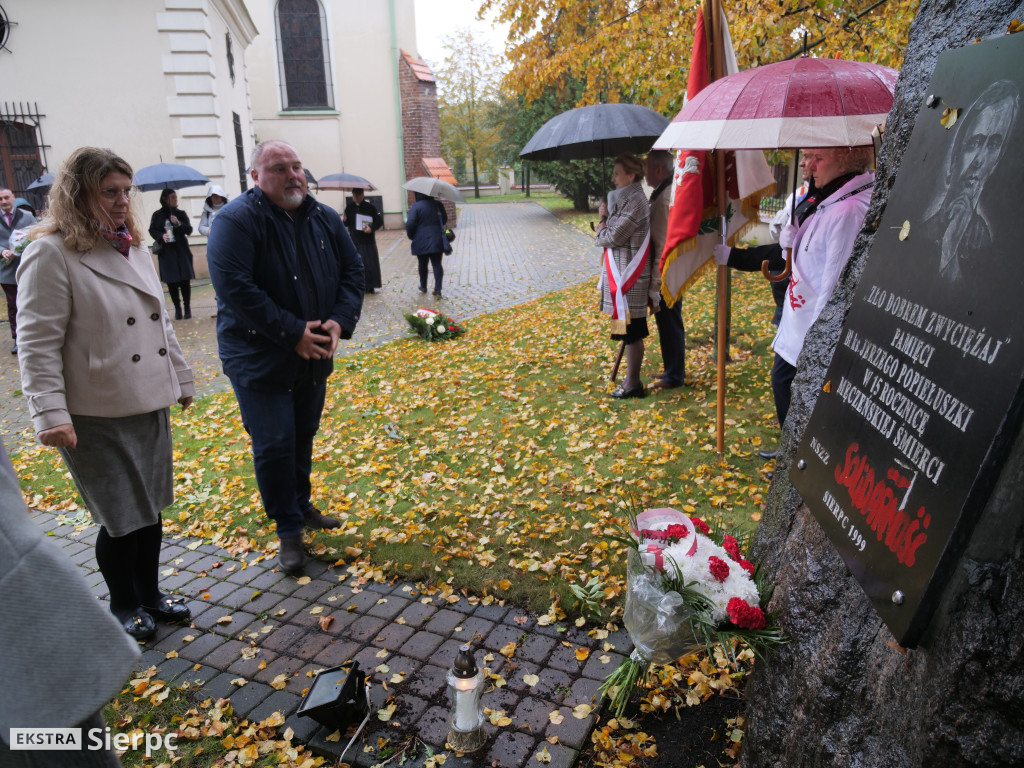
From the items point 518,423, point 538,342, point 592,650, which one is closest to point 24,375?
point 592,650

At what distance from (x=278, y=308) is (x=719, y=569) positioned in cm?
261

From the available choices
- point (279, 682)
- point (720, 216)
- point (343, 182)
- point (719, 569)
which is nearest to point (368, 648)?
point (279, 682)

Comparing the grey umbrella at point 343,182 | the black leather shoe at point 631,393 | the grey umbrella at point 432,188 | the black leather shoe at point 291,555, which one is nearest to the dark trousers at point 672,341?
the black leather shoe at point 631,393

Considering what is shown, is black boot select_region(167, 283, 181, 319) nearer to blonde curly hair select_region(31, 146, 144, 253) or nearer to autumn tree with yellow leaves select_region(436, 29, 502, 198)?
blonde curly hair select_region(31, 146, 144, 253)

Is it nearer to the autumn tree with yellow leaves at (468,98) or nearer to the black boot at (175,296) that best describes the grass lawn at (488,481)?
the black boot at (175,296)

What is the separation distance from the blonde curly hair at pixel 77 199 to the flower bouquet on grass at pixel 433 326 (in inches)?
253

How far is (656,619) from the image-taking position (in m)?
2.30

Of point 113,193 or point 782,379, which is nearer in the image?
point 113,193

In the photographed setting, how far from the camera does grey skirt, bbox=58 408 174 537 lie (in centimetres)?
312

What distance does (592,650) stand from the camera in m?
3.17

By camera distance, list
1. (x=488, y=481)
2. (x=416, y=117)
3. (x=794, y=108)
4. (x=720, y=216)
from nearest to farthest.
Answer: (x=794, y=108) < (x=720, y=216) < (x=488, y=481) < (x=416, y=117)

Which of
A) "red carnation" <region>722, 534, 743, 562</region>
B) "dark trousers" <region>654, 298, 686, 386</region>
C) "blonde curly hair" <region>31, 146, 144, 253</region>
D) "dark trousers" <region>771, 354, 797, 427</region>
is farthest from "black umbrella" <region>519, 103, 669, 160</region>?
"red carnation" <region>722, 534, 743, 562</region>

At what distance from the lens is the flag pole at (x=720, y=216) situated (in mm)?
4539

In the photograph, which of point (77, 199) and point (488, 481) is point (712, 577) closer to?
point (488, 481)
